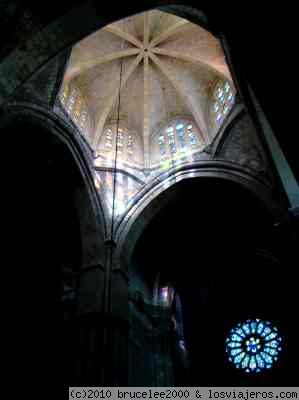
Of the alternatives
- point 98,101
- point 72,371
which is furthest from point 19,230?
point 98,101

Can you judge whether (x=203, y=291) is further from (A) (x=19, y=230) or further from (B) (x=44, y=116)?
(B) (x=44, y=116)

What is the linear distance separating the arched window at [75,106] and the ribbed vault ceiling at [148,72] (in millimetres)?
356

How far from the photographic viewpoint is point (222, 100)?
14133 mm

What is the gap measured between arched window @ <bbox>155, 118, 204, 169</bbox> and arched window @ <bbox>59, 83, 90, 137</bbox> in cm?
314

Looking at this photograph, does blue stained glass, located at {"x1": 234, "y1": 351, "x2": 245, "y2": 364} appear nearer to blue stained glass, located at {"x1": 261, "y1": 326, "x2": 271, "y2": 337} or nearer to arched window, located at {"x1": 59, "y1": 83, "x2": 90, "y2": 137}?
blue stained glass, located at {"x1": 261, "y1": 326, "x2": 271, "y2": 337}

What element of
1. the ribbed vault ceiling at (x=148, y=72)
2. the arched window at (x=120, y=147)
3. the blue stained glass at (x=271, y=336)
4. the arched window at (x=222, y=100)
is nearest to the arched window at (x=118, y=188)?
the arched window at (x=120, y=147)

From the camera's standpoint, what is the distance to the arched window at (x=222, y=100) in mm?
13478

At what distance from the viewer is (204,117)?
1489 centimetres

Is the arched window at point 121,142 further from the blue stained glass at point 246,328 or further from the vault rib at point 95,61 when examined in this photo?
the blue stained glass at point 246,328

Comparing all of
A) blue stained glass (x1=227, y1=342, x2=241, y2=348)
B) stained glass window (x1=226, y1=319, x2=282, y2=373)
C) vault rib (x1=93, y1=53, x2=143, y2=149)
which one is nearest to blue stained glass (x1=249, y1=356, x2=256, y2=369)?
stained glass window (x1=226, y1=319, x2=282, y2=373)

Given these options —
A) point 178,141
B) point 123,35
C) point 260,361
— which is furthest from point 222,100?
point 260,361

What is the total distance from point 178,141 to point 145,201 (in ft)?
10.8

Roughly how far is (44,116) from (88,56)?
4.35 m

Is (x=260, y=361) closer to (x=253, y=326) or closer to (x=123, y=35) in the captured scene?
(x=253, y=326)
